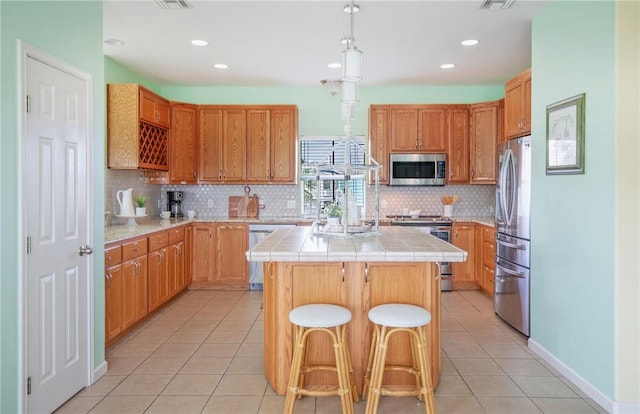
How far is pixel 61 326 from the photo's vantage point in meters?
2.73

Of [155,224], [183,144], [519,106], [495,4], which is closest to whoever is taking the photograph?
[495,4]

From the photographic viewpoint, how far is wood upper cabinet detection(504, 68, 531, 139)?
159 inches

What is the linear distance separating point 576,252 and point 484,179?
10.00ft

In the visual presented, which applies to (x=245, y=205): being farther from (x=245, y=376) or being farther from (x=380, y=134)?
(x=245, y=376)

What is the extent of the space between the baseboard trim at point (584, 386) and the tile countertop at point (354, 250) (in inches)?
49.5

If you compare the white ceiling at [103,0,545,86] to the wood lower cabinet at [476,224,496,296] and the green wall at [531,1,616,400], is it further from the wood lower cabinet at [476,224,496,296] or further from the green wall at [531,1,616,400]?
the wood lower cabinet at [476,224,496,296]

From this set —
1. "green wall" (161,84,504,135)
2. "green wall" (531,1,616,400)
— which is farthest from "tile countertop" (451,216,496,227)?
"green wall" (531,1,616,400)

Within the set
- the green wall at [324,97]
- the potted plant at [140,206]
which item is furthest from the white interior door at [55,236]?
the green wall at [324,97]

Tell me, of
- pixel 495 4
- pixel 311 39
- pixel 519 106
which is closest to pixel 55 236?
pixel 311 39

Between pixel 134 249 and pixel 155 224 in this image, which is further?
pixel 155 224

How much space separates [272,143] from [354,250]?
143 inches

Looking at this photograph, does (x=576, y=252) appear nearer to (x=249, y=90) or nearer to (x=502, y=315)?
(x=502, y=315)

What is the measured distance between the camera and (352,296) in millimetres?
2826

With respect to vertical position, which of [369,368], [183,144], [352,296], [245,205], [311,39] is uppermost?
[311,39]
